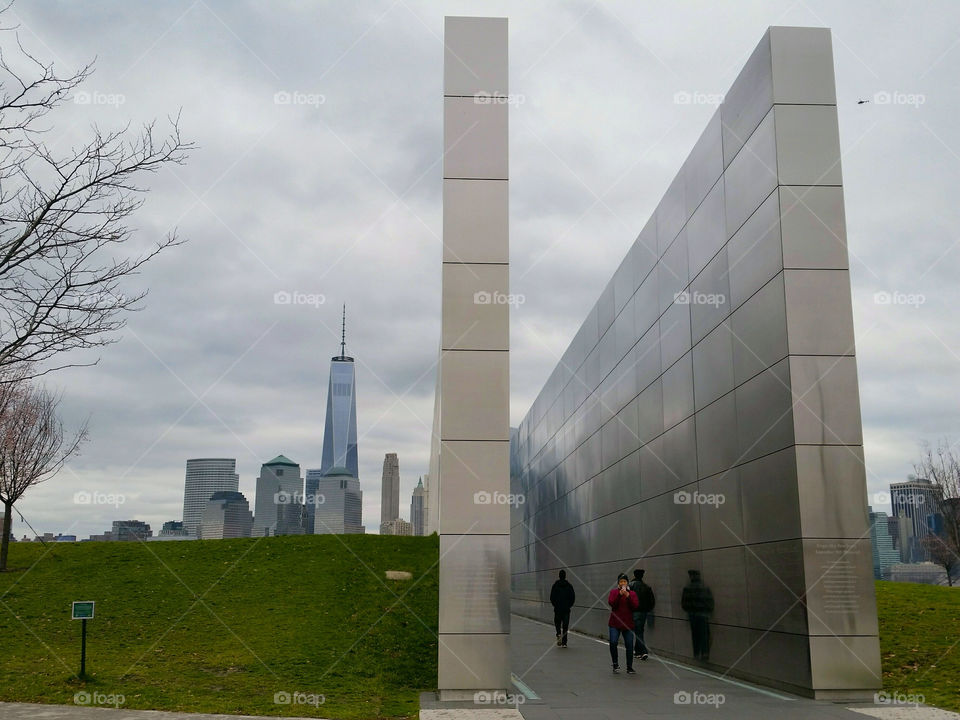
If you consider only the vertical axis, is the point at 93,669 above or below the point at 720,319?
below

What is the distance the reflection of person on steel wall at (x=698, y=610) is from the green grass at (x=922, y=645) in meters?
3.05

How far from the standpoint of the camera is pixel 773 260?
45.4 ft

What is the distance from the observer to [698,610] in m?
16.9

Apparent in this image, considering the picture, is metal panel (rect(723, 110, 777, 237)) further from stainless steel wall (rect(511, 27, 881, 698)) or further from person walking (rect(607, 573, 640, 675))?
person walking (rect(607, 573, 640, 675))

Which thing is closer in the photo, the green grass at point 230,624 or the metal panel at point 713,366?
the green grass at point 230,624

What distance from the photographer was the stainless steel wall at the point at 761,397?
501 inches

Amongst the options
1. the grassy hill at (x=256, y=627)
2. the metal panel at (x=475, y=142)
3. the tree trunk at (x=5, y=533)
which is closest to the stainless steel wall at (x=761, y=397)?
the grassy hill at (x=256, y=627)

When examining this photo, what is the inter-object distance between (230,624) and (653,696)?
32.6 ft

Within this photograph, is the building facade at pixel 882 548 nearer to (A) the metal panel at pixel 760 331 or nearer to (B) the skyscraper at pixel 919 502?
(B) the skyscraper at pixel 919 502

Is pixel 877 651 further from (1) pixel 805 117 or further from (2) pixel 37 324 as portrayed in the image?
(2) pixel 37 324

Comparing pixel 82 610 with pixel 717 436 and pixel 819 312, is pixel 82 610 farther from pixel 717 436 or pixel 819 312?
pixel 819 312

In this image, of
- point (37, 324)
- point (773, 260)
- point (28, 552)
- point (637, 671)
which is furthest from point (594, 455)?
point (37, 324)

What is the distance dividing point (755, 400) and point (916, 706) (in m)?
5.13

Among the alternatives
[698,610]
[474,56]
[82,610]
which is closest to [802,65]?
[474,56]
